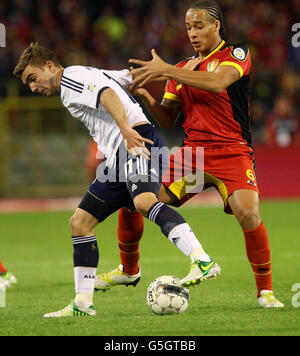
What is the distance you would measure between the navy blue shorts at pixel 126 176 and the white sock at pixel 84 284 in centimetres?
40

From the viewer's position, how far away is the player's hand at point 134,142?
518 cm

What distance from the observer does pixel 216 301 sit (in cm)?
605

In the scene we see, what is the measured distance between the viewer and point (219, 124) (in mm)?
6047

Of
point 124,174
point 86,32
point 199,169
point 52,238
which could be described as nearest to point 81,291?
point 124,174

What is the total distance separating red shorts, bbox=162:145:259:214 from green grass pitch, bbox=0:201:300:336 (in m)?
0.90

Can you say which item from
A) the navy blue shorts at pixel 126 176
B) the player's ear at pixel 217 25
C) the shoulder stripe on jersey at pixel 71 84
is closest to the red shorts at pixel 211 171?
the navy blue shorts at pixel 126 176

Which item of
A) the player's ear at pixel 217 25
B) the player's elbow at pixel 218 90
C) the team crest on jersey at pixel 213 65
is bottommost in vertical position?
the player's elbow at pixel 218 90

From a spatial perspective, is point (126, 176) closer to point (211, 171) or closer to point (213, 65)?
point (211, 171)

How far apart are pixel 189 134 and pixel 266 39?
15382 millimetres

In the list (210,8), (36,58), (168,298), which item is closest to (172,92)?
(210,8)

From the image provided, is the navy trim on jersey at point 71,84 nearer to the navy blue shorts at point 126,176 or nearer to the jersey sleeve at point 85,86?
the jersey sleeve at point 85,86

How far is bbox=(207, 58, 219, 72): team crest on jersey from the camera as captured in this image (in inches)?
237

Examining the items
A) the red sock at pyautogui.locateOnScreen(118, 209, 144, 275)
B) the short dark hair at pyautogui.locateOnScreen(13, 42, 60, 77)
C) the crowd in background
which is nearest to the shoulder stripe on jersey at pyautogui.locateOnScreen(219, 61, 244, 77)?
the short dark hair at pyautogui.locateOnScreen(13, 42, 60, 77)

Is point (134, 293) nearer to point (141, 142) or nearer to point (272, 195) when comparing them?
point (141, 142)
